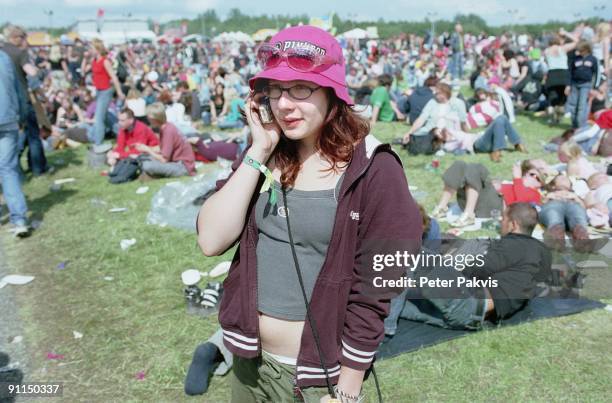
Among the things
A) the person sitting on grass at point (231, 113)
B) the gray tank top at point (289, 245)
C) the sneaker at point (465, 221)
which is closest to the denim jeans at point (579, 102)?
the sneaker at point (465, 221)

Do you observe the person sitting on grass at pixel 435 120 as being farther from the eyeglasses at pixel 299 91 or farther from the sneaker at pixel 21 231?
the eyeglasses at pixel 299 91

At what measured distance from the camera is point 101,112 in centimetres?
1049

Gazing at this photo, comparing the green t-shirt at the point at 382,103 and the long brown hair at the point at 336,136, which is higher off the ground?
the long brown hair at the point at 336,136

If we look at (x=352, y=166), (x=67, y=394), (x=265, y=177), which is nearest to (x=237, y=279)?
(x=265, y=177)

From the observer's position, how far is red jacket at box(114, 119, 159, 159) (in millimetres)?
8672

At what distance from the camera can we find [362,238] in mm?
1614

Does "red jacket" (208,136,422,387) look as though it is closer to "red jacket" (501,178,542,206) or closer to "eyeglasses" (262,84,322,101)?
"eyeglasses" (262,84,322,101)

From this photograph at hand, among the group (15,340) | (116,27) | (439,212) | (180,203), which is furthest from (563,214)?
(116,27)

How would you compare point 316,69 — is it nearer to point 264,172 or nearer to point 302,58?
point 302,58

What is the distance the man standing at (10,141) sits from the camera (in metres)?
5.80

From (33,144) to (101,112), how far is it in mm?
2169

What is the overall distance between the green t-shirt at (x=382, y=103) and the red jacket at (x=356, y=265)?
1128cm

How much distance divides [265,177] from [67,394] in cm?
264

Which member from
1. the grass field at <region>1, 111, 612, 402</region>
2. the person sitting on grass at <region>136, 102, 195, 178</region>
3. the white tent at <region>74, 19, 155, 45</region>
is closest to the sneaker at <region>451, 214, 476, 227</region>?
the grass field at <region>1, 111, 612, 402</region>
